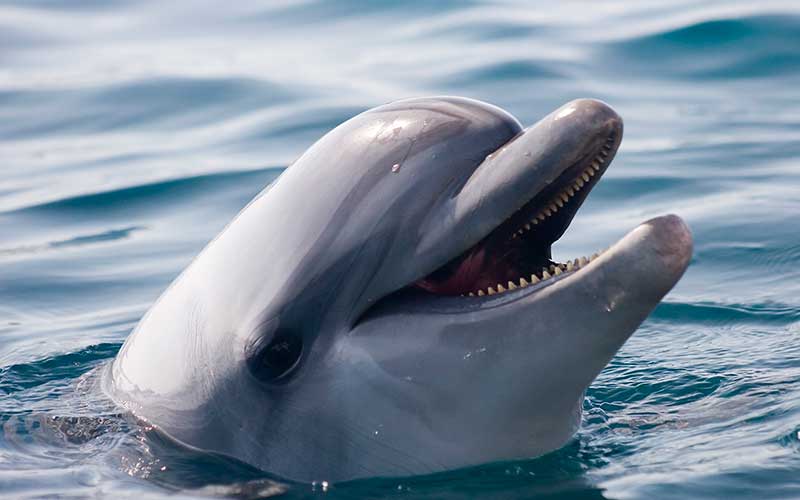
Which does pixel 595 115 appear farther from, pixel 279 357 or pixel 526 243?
pixel 279 357

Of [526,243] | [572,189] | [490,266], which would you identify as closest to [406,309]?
[490,266]

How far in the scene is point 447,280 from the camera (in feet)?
20.5

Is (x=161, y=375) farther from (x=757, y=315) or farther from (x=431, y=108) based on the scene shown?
(x=757, y=315)

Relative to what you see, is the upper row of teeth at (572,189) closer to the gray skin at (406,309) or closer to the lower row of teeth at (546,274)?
the gray skin at (406,309)

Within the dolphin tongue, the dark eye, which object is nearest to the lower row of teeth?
the dolphin tongue

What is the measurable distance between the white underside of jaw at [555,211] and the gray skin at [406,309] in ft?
0.17

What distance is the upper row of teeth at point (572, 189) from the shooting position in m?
5.91

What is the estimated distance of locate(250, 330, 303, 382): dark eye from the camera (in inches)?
240

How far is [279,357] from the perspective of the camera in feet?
20.1

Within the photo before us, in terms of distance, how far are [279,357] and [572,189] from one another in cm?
142

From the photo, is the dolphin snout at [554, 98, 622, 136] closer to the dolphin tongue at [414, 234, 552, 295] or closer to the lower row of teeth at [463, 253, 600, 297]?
the lower row of teeth at [463, 253, 600, 297]

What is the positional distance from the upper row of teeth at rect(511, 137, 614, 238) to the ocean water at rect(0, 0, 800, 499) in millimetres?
1099

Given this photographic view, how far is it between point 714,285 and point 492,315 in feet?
15.3

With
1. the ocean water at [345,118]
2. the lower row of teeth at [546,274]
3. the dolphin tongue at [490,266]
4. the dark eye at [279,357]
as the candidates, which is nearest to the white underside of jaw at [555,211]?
the lower row of teeth at [546,274]
